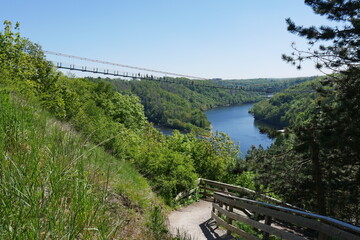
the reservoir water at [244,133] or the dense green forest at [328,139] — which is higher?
the dense green forest at [328,139]

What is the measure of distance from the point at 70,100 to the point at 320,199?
21556 millimetres

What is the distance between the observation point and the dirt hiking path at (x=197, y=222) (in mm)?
7609

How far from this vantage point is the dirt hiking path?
25.0 ft

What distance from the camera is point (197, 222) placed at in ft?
30.1

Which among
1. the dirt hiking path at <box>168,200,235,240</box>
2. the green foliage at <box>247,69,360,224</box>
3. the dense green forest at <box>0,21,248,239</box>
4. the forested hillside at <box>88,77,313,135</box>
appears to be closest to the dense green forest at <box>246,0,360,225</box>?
the green foliage at <box>247,69,360,224</box>

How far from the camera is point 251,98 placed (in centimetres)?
19462

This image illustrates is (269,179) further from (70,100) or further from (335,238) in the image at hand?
(70,100)

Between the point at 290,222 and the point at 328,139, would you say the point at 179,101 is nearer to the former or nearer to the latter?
the point at 328,139

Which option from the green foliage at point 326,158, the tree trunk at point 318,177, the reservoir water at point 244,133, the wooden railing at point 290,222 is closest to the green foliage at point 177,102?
the reservoir water at point 244,133

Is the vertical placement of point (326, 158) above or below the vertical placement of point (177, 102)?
above

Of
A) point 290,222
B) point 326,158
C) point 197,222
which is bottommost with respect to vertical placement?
point 197,222

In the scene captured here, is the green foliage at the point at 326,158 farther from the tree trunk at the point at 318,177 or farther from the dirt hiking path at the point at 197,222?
the dirt hiking path at the point at 197,222

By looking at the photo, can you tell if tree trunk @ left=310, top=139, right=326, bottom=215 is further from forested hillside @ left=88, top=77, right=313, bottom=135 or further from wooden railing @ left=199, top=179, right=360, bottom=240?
forested hillside @ left=88, top=77, right=313, bottom=135

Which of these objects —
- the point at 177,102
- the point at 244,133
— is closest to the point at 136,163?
the point at 244,133
